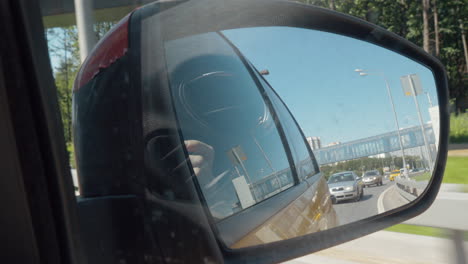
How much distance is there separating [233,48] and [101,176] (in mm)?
450

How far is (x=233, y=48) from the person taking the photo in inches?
46.1

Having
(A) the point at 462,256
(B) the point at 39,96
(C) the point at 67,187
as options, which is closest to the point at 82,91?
(B) the point at 39,96

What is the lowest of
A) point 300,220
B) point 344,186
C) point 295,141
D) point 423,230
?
point 423,230

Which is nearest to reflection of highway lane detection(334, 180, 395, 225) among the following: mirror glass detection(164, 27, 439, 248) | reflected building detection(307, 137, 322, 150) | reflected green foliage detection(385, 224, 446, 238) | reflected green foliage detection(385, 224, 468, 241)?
mirror glass detection(164, 27, 439, 248)

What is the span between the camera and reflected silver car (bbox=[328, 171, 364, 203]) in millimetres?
1237

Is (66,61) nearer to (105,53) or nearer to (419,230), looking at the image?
(105,53)

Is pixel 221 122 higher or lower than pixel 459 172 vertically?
higher

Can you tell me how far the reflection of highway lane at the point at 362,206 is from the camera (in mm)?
1300

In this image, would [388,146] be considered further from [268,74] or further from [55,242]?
[55,242]

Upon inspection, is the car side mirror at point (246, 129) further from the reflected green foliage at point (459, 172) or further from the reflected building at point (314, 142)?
the reflected green foliage at point (459, 172)

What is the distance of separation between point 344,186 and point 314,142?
0.14m

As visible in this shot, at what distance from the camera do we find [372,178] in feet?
4.75

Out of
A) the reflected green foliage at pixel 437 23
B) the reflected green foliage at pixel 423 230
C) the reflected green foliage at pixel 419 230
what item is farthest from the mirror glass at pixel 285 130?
the reflected green foliage at pixel 419 230

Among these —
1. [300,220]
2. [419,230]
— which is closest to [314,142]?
[300,220]
